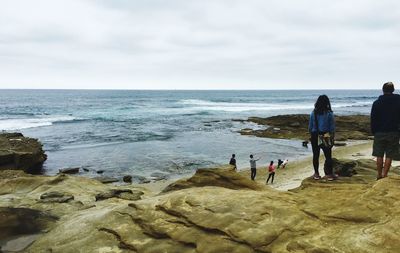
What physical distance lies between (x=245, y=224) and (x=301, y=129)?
42.9 metres

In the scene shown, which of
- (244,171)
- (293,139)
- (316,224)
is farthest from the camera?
(293,139)

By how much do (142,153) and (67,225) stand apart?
26424 millimetres

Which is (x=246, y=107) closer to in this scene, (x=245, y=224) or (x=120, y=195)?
(x=120, y=195)

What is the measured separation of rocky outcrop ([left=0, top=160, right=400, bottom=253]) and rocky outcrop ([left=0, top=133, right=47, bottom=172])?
1750 cm

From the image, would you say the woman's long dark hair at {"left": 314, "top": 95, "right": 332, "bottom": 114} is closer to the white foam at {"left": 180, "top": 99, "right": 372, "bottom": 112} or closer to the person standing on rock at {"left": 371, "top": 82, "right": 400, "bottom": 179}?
the person standing on rock at {"left": 371, "top": 82, "right": 400, "bottom": 179}

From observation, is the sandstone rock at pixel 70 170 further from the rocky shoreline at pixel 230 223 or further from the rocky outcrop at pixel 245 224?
the rocky outcrop at pixel 245 224

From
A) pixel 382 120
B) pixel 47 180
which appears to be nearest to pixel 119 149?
pixel 47 180

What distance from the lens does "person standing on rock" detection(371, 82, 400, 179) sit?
302 inches

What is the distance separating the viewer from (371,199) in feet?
19.5

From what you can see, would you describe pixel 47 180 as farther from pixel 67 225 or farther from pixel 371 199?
pixel 371 199

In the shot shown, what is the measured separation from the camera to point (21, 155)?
2509cm

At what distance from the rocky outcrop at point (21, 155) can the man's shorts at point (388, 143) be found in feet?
69.8

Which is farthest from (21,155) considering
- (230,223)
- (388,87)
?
(388,87)

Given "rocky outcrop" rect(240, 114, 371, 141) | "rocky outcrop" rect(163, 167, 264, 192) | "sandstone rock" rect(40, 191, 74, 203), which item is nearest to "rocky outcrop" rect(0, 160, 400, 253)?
"rocky outcrop" rect(163, 167, 264, 192)
